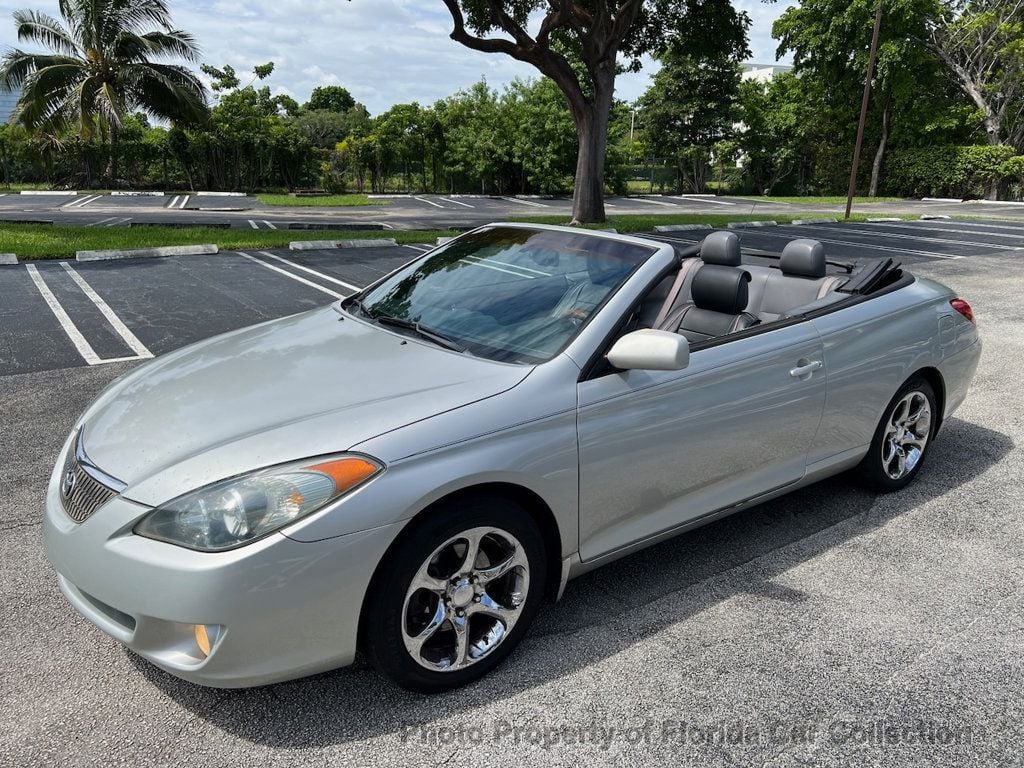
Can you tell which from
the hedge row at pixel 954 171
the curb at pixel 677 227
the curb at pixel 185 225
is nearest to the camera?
the curb at pixel 185 225

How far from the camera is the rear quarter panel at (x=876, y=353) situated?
3777mm

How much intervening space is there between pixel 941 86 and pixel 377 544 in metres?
47.3

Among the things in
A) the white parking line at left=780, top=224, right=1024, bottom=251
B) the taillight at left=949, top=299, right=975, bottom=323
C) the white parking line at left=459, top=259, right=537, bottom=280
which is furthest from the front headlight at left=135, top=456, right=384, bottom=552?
the white parking line at left=780, top=224, right=1024, bottom=251

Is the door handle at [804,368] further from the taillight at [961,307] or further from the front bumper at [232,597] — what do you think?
the front bumper at [232,597]

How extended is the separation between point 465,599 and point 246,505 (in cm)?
80

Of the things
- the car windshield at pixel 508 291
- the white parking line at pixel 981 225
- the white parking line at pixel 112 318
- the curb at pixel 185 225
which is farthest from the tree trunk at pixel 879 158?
the car windshield at pixel 508 291

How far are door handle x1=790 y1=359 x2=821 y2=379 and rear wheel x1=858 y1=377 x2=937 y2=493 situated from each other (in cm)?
76

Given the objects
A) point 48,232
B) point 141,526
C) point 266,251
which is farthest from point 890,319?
point 48,232

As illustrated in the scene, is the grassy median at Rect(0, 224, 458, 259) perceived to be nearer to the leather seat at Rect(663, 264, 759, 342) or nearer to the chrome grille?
the chrome grille

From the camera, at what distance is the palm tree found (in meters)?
27.4

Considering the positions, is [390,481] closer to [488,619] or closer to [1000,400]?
[488,619]

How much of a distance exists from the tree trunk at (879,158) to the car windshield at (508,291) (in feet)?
137

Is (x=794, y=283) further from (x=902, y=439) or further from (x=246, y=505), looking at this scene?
(x=246, y=505)

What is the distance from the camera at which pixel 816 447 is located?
12.4 feet
